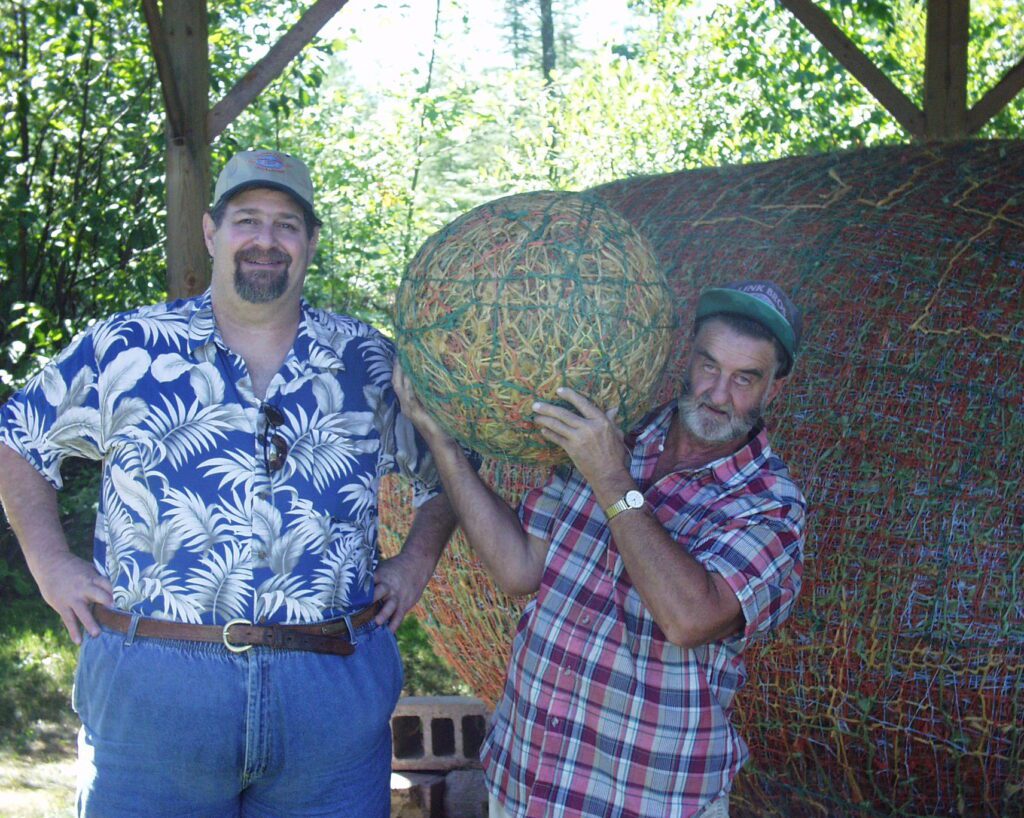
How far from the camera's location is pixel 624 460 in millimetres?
2467

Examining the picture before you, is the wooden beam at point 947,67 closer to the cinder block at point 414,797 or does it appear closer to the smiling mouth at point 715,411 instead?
the smiling mouth at point 715,411

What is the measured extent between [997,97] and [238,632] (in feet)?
14.8

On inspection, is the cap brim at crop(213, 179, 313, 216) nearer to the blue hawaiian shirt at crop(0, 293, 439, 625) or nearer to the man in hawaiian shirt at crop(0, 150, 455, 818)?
the man in hawaiian shirt at crop(0, 150, 455, 818)

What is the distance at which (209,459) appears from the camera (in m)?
2.66

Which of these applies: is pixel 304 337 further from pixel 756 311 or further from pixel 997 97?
pixel 997 97

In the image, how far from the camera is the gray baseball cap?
2.83 meters

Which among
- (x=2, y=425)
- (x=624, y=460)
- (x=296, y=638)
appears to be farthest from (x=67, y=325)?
(x=624, y=460)

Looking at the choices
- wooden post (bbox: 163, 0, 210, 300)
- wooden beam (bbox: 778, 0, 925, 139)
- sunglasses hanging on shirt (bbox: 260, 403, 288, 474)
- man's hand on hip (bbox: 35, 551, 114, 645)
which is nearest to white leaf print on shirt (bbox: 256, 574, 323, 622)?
sunglasses hanging on shirt (bbox: 260, 403, 288, 474)

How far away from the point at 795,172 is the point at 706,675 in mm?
2085

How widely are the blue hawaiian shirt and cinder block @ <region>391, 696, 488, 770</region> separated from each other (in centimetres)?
182

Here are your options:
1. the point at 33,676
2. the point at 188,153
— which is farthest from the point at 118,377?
the point at 33,676

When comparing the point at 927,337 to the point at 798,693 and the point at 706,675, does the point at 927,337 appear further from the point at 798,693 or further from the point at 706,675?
the point at 706,675

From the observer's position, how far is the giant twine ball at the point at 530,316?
7.71 feet

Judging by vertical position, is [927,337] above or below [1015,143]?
below
